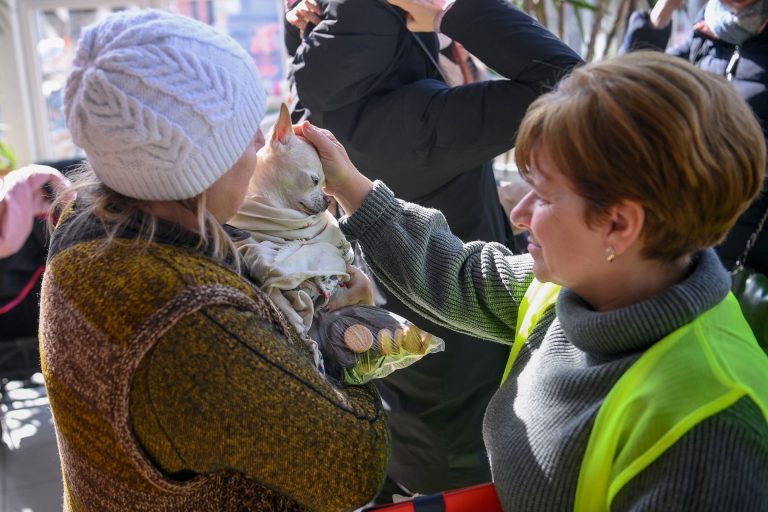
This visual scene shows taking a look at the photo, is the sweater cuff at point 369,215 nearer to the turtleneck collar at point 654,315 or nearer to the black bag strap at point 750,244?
the turtleneck collar at point 654,315

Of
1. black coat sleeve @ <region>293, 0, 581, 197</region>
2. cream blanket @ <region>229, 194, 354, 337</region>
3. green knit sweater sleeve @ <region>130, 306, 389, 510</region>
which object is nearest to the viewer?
green knit sweater sleeve @ <region>130, 306, 389, 510</region>

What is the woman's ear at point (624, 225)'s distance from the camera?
36.1 inches

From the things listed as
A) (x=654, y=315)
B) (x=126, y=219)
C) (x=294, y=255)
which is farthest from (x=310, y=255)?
(x=654, y=315)

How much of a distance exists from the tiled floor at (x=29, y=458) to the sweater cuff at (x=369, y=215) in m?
2.12

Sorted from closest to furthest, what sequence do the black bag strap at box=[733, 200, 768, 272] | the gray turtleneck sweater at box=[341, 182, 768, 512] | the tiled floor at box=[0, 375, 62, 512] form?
the gray turtleneck sweater at box=[341, 182, 768, 512], the black bag strap at box=[733, 200, 768, 272], the tiled floor at box=[0, 375, 62, 512]

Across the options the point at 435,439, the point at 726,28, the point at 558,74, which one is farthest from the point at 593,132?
the point at 726,28

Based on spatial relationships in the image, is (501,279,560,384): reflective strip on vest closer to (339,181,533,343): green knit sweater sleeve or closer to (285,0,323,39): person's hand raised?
(339,181,533,343): green knit sweater sleeve

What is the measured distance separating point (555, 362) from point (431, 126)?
0.87 m

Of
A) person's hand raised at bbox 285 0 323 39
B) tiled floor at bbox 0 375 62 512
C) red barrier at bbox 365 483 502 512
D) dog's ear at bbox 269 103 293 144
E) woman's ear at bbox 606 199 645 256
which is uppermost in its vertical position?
woman's ear at bbox 606 199 645 256

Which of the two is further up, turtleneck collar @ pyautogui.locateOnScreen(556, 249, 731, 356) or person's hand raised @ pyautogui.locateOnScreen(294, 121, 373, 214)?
turtleneck collar @ pyautogui.locateOnScreen(556, 249, 731, 356)

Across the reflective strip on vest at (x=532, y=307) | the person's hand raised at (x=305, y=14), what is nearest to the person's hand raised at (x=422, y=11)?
the person's hand raised at (x=305, y=14)

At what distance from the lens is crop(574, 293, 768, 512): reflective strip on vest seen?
84 cm

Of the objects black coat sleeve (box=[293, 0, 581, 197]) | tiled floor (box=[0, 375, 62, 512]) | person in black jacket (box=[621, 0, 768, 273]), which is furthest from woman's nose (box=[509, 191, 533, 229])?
tiled floor (box=[0, 375, 62, 512])

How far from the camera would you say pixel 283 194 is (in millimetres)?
1278
